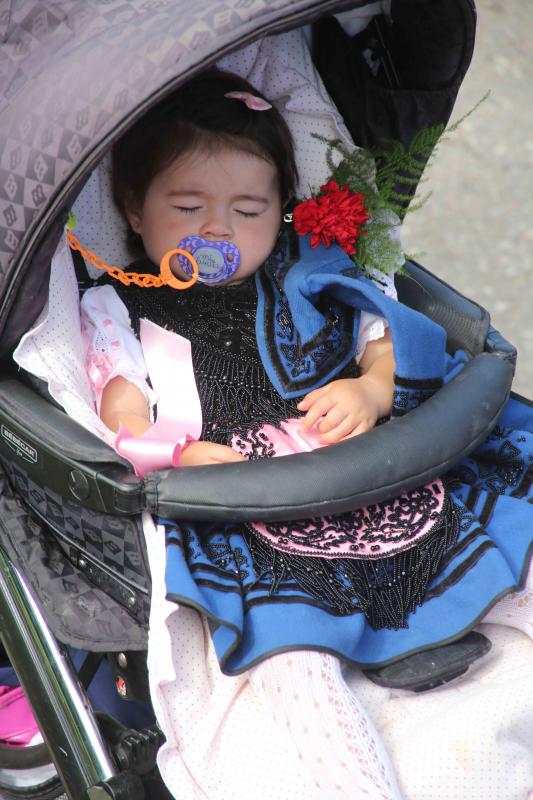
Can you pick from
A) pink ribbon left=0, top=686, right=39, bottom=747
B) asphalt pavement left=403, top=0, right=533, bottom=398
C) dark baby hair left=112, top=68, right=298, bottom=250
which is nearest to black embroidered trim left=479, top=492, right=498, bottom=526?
dark baby hair left=112, top=68, right=298, bottom=250

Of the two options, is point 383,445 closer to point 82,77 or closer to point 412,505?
point 412,505

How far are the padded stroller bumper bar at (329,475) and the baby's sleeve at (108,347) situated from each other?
1.05 feet

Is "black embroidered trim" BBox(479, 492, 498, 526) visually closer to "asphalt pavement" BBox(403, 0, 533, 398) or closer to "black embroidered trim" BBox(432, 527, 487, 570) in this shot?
"black embroidered trim" BBox(432, 527, 487, 570)

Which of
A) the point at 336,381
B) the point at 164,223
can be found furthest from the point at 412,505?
the point at 164,223

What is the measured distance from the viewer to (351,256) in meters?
1.73

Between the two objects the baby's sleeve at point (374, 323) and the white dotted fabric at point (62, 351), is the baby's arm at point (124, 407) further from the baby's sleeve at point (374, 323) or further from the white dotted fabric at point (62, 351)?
the baby's sleeve at point (374, 323)

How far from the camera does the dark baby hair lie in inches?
62.6

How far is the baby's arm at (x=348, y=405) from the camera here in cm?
148

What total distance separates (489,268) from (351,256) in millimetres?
1734

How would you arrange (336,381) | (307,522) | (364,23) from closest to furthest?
(307,522), (336,381), (364,23)

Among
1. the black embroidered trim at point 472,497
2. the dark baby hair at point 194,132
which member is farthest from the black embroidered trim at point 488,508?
the dark baby hair at point 194,132

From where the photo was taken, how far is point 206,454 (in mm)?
1414

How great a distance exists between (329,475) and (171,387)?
1.24ft

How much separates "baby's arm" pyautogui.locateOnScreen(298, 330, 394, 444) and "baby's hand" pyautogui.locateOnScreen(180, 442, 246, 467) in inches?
5.2
